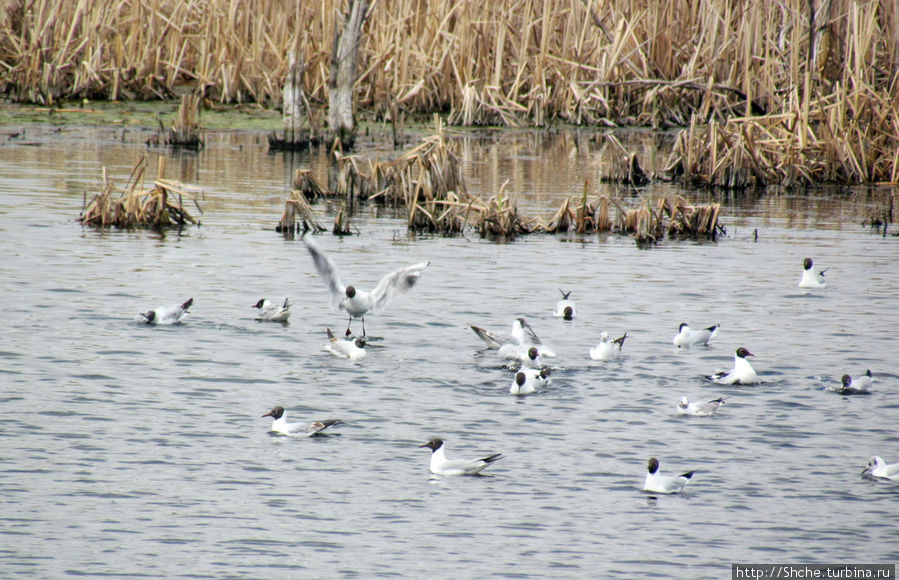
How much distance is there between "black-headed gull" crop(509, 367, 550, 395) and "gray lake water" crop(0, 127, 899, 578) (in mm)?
141

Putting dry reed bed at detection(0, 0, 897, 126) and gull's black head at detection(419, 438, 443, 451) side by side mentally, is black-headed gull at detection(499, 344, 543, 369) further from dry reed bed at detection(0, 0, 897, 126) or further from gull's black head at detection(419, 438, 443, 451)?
dry reed bed at detection(0, 0, 897, 126)

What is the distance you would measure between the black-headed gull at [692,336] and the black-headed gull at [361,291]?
8.85ft

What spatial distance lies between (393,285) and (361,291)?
1.11 feet

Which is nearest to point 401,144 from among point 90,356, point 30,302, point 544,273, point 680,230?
point 680,230

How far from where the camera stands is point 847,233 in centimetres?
1988

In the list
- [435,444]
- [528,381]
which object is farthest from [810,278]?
[435,444]

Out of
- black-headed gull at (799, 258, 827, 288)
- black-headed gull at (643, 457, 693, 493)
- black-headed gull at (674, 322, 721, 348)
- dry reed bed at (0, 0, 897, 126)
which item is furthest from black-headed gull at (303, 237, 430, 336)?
dry reed bed at (0, 0, 897, 126)

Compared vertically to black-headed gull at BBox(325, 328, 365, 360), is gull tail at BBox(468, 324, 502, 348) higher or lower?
higher

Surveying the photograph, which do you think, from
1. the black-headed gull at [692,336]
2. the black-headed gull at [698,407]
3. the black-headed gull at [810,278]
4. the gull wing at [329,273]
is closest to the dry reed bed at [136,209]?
the gull wing at [329,273]

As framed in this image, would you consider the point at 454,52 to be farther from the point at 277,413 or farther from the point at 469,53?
the point at 277,413

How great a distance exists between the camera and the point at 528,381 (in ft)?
36.3

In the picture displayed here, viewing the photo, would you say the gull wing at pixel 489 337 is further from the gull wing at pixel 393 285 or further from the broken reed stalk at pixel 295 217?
the broken reed stalk at pixel 295 217

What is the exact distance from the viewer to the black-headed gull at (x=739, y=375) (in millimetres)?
11484

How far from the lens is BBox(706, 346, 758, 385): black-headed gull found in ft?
37.7
